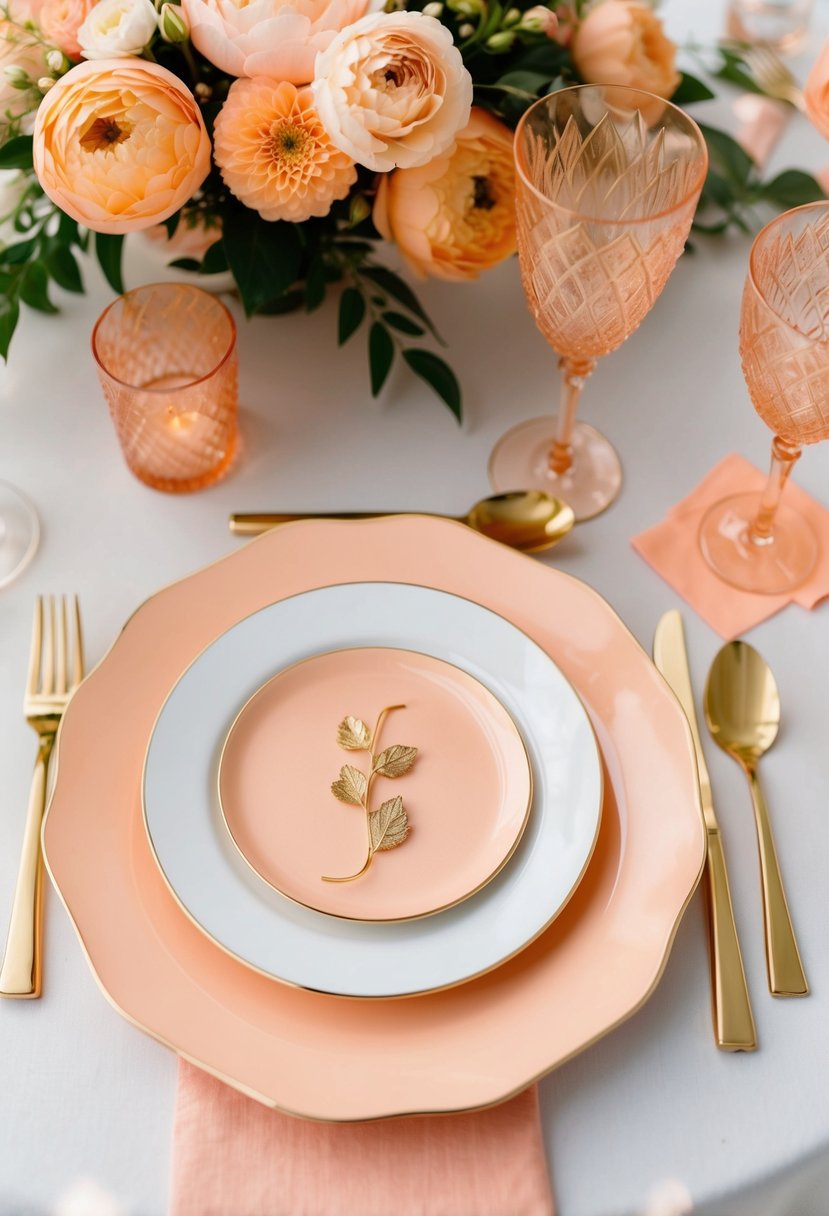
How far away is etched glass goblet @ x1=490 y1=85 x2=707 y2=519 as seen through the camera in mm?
686

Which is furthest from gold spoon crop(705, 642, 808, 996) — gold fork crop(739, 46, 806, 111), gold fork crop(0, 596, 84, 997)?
gold fork crop(739, 46, 806, 111)

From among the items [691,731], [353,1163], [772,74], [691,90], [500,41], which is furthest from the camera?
[772,74]

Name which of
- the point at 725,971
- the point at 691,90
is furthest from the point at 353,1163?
the point at 691,90

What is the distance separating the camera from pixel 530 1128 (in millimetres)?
562

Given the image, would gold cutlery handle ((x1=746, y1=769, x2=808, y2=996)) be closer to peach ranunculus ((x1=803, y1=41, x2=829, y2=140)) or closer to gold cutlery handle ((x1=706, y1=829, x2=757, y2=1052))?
gold cutlery handle ((x1=706, y1=829, x2=757, y2=1052))

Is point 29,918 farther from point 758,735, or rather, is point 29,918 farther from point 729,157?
point 729,157

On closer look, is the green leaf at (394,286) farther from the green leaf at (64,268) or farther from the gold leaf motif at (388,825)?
the gold leaf motif at (388,825)

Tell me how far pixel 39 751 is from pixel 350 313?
1.37 feet

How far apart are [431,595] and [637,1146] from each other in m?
0.34

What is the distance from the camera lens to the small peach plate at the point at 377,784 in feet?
1.99

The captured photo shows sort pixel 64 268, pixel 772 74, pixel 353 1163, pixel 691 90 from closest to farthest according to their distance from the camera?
pixel 353 1163, pixel 64 268, pixel 691 90, pixel 772 74

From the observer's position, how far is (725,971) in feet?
2.02

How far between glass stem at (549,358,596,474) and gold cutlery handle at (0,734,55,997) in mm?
446

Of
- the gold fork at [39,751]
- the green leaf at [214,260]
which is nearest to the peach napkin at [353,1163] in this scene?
the gold fork at [39,751]
